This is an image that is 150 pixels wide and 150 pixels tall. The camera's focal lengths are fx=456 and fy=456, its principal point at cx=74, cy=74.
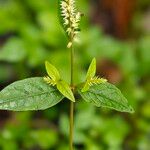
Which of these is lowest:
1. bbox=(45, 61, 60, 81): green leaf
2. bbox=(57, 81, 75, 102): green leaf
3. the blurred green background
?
the blurred green background

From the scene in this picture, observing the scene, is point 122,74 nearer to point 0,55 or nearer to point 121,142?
point 121,142

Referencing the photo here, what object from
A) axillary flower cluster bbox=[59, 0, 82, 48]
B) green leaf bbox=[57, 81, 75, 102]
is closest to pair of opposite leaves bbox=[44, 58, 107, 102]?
green leaf bbox=[57, 81, 75, 102]

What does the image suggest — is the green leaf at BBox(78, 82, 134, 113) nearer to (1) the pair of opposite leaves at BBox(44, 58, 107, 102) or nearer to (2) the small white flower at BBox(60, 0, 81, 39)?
(1) the pair of opposite leaves at BBox(44, 58, 107, 102)

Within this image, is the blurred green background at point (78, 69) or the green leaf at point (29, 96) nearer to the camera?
the green leaf at point (29, 96)

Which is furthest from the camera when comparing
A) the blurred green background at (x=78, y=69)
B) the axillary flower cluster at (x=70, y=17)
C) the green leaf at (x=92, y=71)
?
the blurred green background at (x=78, y=69)

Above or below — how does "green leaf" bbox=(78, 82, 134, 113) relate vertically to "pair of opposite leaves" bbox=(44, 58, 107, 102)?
below

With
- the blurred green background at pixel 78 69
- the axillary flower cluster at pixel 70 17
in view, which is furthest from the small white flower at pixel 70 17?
the blurred green background at pixel 78 69

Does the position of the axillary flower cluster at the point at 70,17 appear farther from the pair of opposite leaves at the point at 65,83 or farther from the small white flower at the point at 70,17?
the pair of opposite leaves at the point at 65,83
